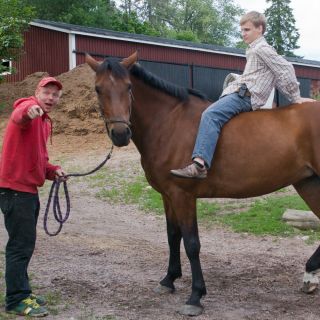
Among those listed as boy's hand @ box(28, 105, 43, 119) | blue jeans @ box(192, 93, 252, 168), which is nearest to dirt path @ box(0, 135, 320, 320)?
blue jeans @ box(192, 93, 252, 168)

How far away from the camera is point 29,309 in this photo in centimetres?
440

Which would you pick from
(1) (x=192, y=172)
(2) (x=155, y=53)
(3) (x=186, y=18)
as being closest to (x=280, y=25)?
(3) (x=186, y=18)

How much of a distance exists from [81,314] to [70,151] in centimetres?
1031

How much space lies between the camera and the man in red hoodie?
4.30 meters

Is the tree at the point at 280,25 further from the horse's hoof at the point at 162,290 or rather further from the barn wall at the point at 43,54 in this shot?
the horse's hoof at the point at 162,290

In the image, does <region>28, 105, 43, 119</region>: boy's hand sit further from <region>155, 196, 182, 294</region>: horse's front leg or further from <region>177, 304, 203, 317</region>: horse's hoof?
<region>177, 304, 203, 317</region>: horse's hoof

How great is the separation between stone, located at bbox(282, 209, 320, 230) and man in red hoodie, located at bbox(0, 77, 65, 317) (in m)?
4.45

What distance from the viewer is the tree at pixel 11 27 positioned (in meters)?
17.2

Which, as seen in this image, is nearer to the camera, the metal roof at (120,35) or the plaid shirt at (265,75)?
the plaid shirt at (265,75)

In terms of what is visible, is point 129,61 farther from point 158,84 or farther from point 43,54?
point 43,54

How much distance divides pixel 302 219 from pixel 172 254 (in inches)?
122

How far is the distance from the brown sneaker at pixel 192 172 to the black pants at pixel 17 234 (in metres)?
1.25

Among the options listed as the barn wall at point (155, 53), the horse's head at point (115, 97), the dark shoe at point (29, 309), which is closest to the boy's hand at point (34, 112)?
the horse's head at point (115, 97)

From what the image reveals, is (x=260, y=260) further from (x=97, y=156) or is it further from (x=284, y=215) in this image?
(x=97, y=156)
